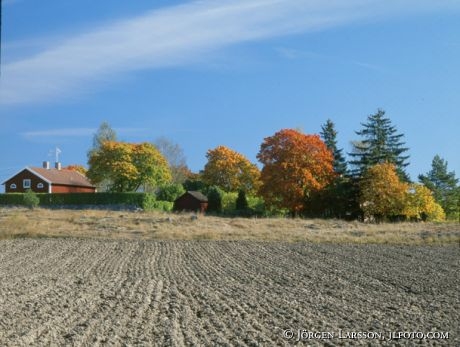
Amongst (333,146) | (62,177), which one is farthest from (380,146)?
(62,177)

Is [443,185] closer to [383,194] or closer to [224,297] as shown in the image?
[383,194]

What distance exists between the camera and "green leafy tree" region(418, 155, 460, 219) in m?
88.6

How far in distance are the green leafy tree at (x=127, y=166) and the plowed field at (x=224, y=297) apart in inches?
1822

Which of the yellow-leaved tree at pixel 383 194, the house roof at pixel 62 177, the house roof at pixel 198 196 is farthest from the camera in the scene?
the house roof at pixel 62 177

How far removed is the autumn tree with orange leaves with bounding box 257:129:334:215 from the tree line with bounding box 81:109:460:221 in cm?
11

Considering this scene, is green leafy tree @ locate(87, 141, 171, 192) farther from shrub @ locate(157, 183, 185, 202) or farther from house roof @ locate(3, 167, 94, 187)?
house roof @ locate(3, 167, 94, 187)

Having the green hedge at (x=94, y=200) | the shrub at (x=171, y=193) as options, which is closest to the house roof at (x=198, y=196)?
the shrub at (x=171, y=193)

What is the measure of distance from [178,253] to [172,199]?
46.5 metres

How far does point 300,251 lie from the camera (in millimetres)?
31375

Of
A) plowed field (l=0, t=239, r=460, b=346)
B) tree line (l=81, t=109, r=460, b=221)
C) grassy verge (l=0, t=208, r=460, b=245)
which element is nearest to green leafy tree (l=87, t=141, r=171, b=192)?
tree line (l=81, t=109, r=460, b=221)

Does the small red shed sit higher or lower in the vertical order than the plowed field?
higher

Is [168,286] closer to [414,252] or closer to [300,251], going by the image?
[300,251]

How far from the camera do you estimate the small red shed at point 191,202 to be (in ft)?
245

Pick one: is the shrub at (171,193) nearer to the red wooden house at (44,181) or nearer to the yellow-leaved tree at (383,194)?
the red wooden house at (44,181)
